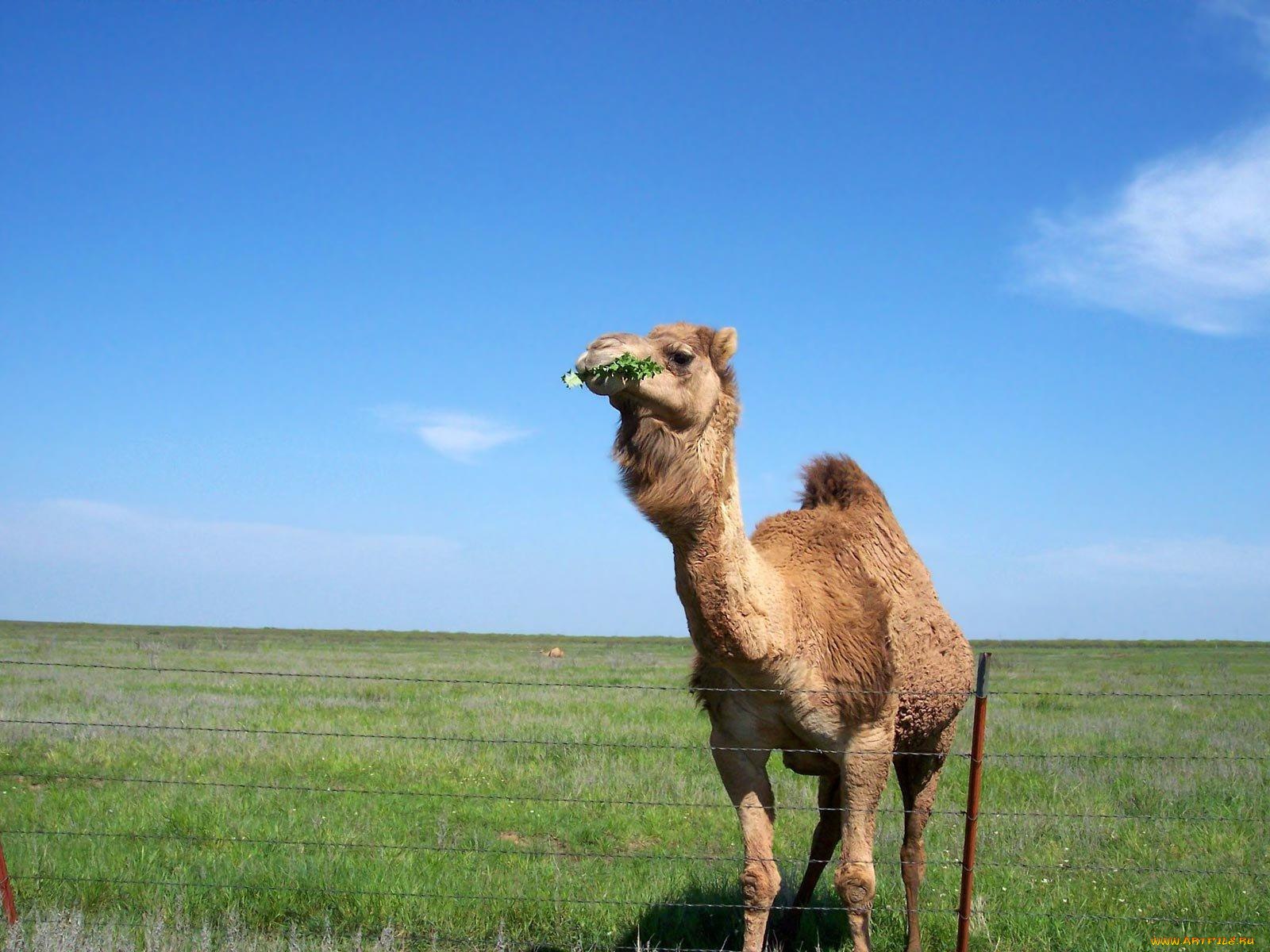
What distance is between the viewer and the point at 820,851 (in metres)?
6.41

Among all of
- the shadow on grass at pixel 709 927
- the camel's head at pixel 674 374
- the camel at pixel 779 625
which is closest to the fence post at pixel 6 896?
the shadow on grass at pixel 709 927

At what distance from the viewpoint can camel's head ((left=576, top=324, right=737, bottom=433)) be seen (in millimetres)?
4137

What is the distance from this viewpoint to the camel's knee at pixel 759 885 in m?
5.00

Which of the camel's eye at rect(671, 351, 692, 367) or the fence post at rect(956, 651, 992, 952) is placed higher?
the camel's eye at rect(671, 351, 692, 367)

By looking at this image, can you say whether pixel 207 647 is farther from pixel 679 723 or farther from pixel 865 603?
pixel 865 603

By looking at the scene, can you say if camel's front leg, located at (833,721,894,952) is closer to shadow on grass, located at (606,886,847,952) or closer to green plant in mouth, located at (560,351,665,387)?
shadow on grass, located at (606,886,847,952)

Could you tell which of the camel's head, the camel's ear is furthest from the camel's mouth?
the camel's ear

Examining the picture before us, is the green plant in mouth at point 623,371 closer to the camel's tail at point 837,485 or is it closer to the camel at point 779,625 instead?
the camel at point 779,625

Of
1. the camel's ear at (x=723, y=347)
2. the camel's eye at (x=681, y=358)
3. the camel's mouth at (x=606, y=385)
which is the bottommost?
the camel's mouth at (x=606, y=385)

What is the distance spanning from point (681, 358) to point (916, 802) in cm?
357

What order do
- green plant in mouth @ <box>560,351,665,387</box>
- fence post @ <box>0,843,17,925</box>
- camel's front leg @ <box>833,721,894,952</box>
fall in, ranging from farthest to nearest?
fence post @ <box>0,843,17,925</box> → camel's front leg @ <box>833,721,894,952</box> → green plant in mouth @ <box>560,351,665,387</box>

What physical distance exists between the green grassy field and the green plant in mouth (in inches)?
72.7

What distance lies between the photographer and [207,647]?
1508 inches

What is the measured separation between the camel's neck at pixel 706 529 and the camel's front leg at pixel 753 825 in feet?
2.43
